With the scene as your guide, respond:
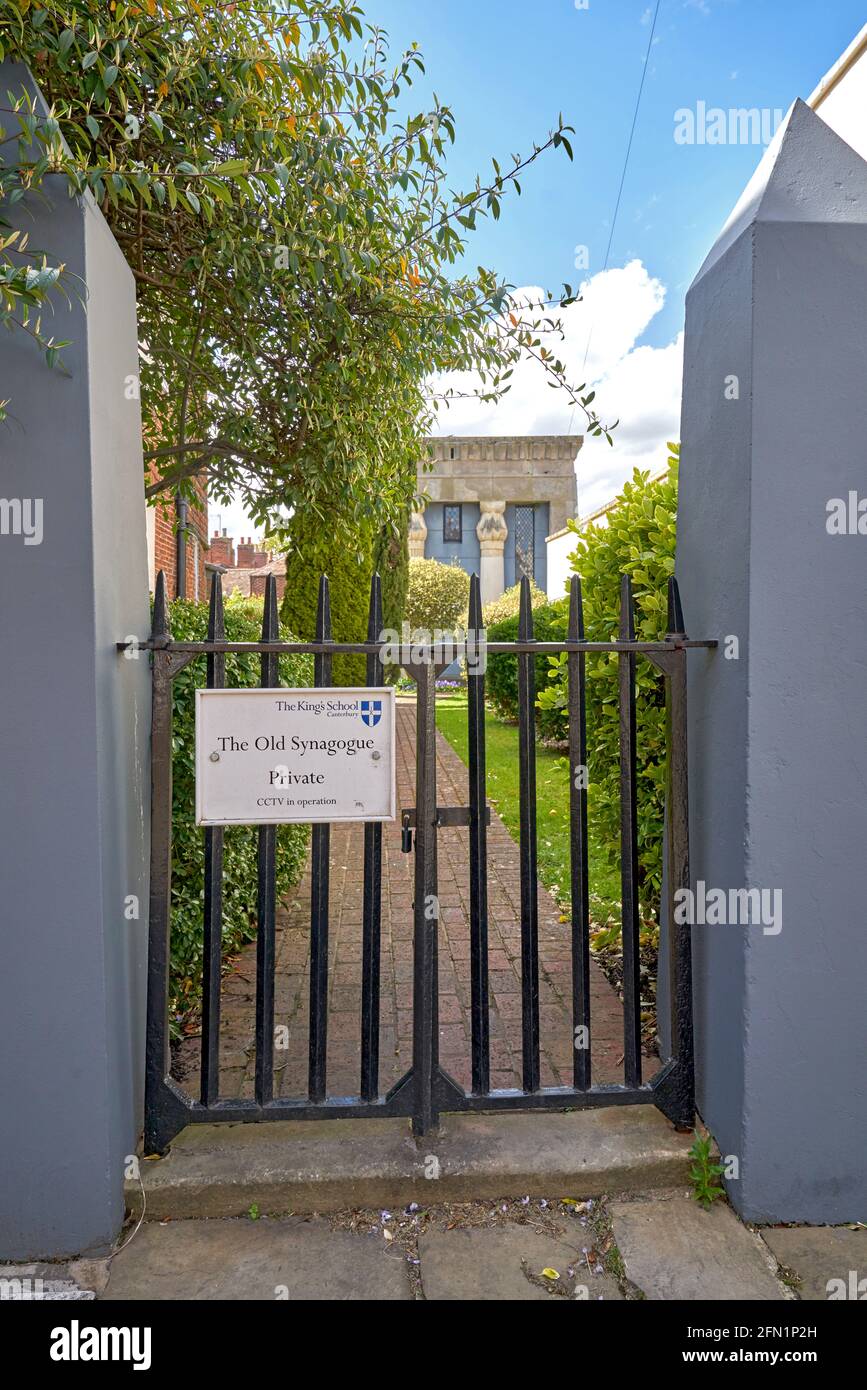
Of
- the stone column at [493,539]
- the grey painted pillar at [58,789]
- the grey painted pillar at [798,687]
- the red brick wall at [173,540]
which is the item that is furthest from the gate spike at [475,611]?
the stone column at [493,539]

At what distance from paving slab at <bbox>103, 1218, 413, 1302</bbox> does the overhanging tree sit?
2331mm

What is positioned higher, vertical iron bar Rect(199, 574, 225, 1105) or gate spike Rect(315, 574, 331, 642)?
gate spike Rect(315, 574, 331, 642)

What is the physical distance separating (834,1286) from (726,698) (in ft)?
5.02

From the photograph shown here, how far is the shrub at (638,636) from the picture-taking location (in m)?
3.20

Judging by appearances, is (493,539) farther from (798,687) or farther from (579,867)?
(798,687)

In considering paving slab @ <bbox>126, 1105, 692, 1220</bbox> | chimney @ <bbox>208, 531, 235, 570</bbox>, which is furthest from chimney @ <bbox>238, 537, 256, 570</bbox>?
paving slab @ <bbox>126, 1105, 692, 1220</bbox>

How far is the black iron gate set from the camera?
2.43 metres

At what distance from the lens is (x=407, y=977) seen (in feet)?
13.1

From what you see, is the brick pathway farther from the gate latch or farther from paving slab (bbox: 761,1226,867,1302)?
the gate latch

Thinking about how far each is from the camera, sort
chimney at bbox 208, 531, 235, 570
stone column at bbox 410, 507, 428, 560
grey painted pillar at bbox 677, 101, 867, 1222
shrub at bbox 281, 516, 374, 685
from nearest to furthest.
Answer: grey painted pillar at bbox 677, 101, 867, 1222
shrub at bbox 281, 516, 374, 685
stone column at bbox 410, 507, 428, 560
chimney at bbox 208, 531, 235, 570

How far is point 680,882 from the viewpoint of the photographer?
258cm

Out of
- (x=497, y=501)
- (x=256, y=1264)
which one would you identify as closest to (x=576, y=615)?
(x=256, y=1264)

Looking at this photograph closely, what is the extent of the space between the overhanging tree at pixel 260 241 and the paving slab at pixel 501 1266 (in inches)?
99.2
